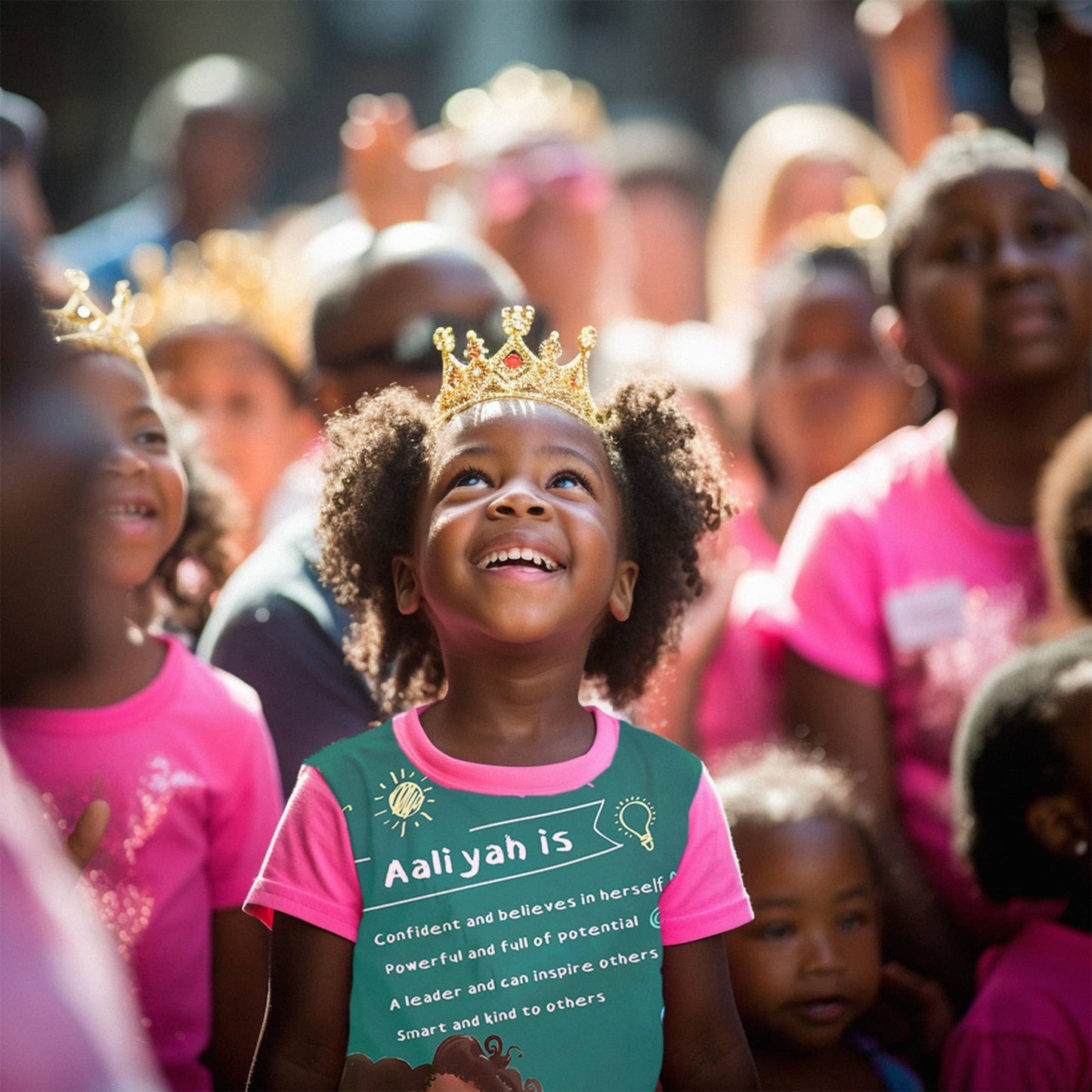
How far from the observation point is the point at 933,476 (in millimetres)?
2965

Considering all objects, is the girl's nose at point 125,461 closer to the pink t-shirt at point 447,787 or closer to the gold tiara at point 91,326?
the gold tiara at point 91,326

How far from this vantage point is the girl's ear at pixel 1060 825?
7.51 ft

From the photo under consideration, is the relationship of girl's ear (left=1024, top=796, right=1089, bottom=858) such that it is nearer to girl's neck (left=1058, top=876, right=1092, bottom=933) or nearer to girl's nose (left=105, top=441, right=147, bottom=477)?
girl's neck (left=1058, top=876, right=1092, bottom=933)

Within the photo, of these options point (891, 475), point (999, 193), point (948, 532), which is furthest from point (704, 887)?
point (999, 193)

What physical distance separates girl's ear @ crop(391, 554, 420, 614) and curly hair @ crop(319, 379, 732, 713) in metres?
0.03

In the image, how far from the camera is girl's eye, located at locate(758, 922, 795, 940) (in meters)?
2.35

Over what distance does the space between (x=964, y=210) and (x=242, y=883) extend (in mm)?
2013

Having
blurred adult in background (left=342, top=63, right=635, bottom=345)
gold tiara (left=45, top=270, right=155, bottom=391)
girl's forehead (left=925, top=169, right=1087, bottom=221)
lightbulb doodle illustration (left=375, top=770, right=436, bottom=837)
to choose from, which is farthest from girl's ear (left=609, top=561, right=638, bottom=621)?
blurred adult in background (left=342, top=63, right=635, bottom=345)

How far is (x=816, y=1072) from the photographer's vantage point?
236 centimetres

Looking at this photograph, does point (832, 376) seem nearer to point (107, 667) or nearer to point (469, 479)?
point (469, 479)

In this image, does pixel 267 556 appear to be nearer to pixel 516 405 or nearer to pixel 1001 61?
pixel 516 405

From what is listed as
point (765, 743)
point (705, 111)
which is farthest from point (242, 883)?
point (705, 111)

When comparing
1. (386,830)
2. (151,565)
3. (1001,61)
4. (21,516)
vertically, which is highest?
(1001,61)

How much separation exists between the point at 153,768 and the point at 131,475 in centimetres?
44
